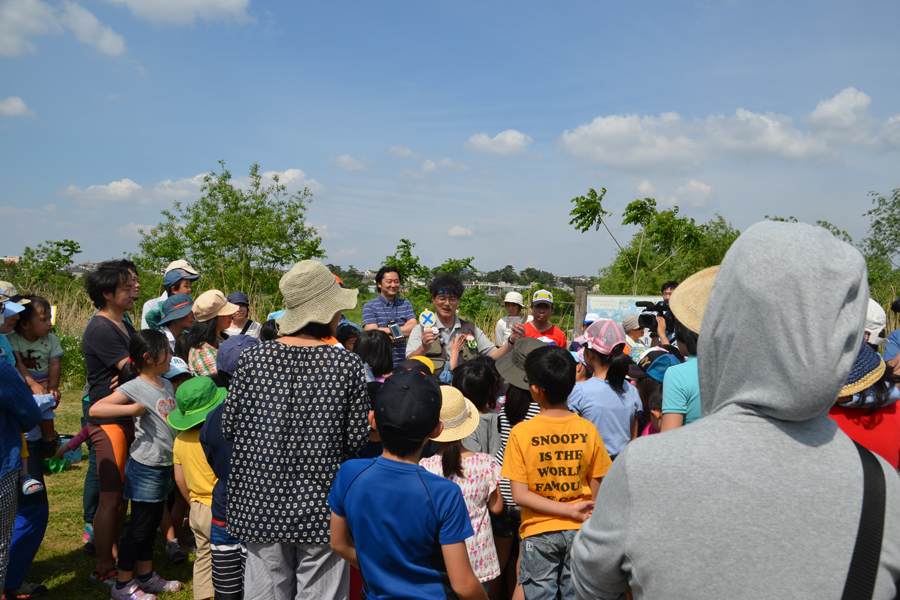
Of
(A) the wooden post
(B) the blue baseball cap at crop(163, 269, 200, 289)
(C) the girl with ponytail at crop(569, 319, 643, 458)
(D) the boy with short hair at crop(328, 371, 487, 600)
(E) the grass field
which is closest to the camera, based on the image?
(D) the boy with short hair at crop(328, 371, 487, 600)

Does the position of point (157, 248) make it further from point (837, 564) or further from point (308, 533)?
point (837, 564)

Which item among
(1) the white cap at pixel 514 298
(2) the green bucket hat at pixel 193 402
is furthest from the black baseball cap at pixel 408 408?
(1) the white cap at pixel 514 298

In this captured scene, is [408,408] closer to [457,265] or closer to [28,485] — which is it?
[28,485]

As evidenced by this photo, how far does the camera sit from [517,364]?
3.62 metres

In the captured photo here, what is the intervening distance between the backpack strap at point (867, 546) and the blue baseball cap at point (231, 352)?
3.47 meters

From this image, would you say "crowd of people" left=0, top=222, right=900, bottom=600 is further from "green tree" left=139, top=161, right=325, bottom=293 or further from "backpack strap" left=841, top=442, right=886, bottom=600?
"green tree" left=139, top=161, right=325, bottom=293

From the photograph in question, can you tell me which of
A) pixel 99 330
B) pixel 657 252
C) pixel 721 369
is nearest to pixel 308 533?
pixel 721 369

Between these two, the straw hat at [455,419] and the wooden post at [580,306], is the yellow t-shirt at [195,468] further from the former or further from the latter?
the wooden post at [580,306]

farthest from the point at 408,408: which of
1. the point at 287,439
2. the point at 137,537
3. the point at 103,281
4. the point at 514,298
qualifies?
the point at 514,298

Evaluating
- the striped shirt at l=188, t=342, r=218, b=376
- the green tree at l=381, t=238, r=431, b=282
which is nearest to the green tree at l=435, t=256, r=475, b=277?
the green tree at l=381, t=238, r=431, b=282

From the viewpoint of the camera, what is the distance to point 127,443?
371 centimetres

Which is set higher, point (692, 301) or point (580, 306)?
point (692, 301)

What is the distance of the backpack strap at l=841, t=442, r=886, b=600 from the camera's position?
88cm

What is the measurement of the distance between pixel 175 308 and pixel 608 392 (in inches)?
143
